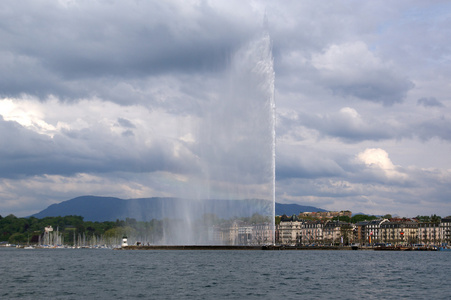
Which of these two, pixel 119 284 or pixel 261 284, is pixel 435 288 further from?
pixel 119 284

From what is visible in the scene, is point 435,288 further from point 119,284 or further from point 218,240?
point 218,240

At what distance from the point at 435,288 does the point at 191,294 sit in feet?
68.0

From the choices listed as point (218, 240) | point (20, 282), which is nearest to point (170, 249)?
point (218, 240)

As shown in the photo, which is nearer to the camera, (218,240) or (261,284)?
(261,284)

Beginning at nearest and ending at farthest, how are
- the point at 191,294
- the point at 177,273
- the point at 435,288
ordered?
the point at 191,294 → the point at 435,288 → the point at 177,273

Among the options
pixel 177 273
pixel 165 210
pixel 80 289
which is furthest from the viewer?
pixel 165 210

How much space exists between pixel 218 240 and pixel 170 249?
17.3m

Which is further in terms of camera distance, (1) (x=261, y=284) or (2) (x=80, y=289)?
(1) (x=261, y=284)

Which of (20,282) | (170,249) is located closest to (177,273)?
(20,282)

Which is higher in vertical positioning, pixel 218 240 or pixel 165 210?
pixel 165 210

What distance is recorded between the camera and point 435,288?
1745 inches

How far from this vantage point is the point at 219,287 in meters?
42.4

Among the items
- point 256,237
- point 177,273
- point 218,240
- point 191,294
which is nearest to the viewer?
point 191,294

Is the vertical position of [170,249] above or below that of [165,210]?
below
